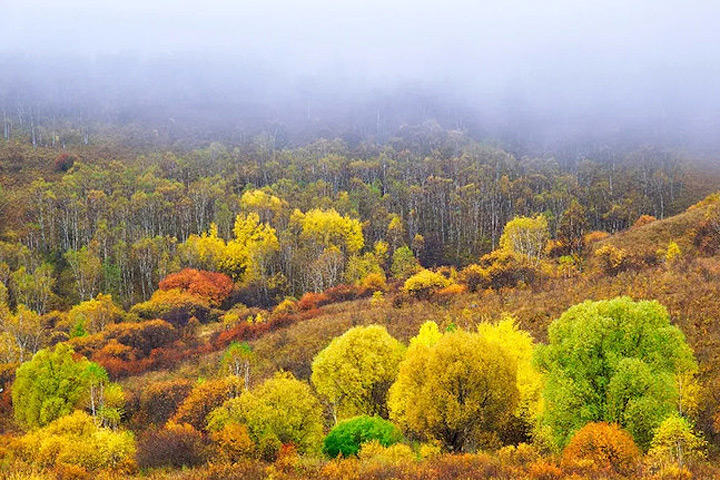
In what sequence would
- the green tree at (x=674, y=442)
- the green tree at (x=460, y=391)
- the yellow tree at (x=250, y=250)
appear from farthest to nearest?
the yellow tree at (x=250, y=250), the green tree at (x=460, y=391), the green tree at (x=674, y=442)

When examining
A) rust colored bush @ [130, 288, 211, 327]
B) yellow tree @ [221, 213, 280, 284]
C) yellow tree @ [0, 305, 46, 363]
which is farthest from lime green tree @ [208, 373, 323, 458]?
yellow tree @ [221, 213, 280, 284]

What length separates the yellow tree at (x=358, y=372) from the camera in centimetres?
4038

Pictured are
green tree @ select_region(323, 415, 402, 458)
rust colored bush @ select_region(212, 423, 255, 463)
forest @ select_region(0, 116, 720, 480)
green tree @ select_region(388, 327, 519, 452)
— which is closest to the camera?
forest @ select_region(0, 116, 720, 480)

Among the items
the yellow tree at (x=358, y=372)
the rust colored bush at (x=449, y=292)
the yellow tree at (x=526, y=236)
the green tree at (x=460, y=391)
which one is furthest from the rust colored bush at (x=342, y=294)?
the green tree at (x=460, y=391)

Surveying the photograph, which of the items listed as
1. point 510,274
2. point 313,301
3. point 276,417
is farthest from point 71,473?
point 313,301

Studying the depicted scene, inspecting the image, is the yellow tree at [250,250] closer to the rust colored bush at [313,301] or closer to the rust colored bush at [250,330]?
the rust colored bush at [313,301]

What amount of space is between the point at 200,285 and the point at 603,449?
7640cm

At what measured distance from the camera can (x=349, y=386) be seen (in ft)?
133

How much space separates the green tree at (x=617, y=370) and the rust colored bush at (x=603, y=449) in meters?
2.83

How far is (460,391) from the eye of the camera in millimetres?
32062

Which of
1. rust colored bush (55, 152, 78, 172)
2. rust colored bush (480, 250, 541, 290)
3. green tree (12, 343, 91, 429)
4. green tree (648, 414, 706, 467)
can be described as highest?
rust colored bush (55, 152, 78, 172)

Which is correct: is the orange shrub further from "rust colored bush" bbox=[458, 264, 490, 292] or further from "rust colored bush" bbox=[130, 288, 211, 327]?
"rust colored bush" bbox=[130, 288, 211, 327]

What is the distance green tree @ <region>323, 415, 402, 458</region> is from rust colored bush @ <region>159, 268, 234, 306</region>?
198ft

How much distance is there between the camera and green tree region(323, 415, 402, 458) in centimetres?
3048
